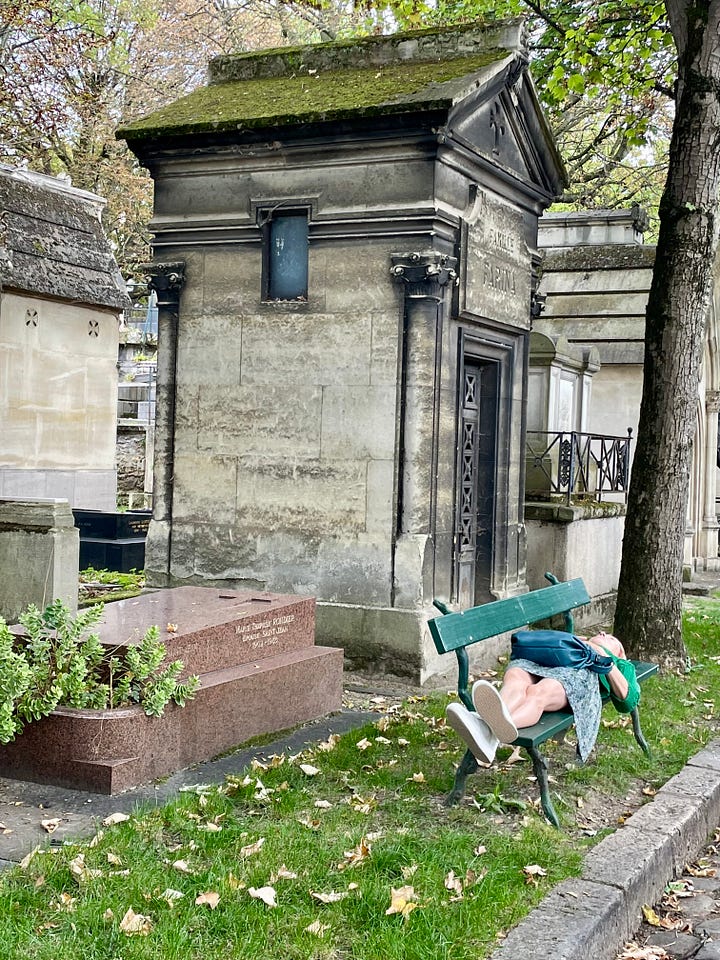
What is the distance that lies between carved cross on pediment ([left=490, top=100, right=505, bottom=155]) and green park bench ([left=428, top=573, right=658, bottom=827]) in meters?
4.73

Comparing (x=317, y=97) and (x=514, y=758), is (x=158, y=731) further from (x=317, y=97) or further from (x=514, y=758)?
(x=317, y=97)

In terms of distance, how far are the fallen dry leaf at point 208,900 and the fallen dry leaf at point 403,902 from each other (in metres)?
0.64

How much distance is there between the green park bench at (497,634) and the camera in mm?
5336

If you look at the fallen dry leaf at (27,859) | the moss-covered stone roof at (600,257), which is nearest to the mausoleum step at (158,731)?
the fallen dry leaf at (27,859)

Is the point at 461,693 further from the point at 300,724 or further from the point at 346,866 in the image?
the point at 300,724

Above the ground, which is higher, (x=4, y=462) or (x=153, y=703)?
(x=4, y=462)

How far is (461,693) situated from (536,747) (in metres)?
0.51

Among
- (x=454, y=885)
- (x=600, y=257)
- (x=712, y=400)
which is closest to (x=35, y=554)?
(x=454, y=885)

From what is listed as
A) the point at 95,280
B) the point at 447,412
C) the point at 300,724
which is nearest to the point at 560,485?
the point at 447,412

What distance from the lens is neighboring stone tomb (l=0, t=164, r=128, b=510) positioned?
16.3 meters

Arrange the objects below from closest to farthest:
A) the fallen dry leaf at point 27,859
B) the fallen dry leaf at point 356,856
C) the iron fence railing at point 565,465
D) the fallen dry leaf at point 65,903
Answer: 1. the fallen dry leaf at point 65,903
2. the fallen dry leaf at point 27,859
3. the fallen dry leaf at point 356,856
4. the iron fence railing at point 565,465

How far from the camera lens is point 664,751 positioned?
6.64 meters

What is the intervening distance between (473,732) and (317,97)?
246 inches

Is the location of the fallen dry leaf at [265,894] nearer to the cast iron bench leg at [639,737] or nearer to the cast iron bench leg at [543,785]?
the cast iron bench leg at [543,785]
